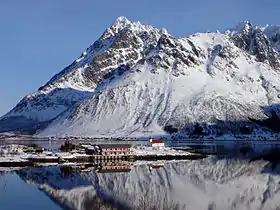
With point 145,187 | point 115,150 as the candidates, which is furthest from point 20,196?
point 115,150

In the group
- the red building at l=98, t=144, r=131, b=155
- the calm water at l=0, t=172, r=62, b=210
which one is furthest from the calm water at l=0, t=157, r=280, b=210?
the red building at l=98, t=144, r=131, b=155

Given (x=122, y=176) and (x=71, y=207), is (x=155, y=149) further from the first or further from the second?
(x=71, y=207)

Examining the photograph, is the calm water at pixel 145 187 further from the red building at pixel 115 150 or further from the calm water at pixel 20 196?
the red building at pixel 115 150

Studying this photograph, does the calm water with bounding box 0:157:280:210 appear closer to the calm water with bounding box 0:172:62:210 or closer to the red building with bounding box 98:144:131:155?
the calm water with bounding box 0:172:62:210

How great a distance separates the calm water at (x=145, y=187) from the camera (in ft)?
Result: 233

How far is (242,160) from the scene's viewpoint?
131 meters

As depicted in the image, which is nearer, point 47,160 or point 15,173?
point 15,173

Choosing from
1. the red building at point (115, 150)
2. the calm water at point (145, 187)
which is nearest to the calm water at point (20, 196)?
the calm water at point (145, 187)

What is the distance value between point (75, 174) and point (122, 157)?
38.9 m

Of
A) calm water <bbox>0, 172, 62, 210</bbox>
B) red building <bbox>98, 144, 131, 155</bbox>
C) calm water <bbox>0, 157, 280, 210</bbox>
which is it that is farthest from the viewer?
red building <bbox>98, 144, 131, 155</bbox>

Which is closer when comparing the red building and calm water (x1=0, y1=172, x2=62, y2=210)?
calm water (x1=0, y1=172, x2=62, y2=210)

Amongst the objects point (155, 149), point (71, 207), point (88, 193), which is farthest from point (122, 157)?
point (71, 207)

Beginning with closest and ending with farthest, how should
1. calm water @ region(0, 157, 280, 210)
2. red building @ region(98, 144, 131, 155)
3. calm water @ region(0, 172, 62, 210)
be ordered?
calm water @ region(0, 172, 62, 210) < calm water @ region(0, 157, 280, 210) < red building @ region(98, 144, 131, 155)

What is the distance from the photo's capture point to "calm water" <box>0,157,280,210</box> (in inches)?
2790
